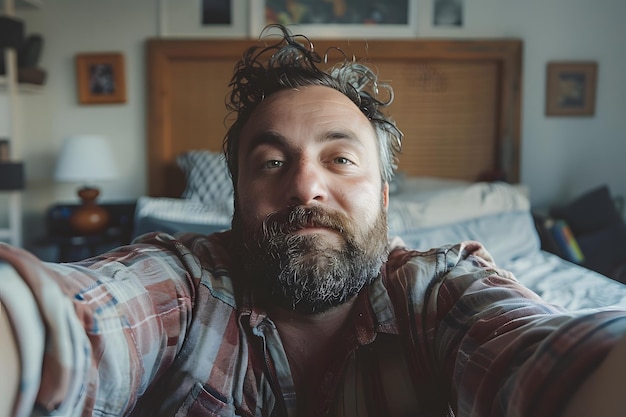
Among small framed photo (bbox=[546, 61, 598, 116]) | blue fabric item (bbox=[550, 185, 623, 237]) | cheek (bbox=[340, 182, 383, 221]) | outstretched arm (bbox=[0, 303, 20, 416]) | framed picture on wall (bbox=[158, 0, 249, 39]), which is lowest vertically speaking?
blue fabric item (bbox=[550, 185, 623, 237])

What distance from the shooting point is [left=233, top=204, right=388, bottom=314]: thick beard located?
0.85m

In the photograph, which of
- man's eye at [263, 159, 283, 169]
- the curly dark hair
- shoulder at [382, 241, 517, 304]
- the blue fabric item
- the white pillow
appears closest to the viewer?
shoulder at [382, 241, 517, 304]

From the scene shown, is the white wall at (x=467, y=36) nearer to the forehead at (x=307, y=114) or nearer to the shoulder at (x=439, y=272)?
the forehead at (x=307, y=114)

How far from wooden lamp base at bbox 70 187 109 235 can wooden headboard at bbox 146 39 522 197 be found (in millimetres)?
437

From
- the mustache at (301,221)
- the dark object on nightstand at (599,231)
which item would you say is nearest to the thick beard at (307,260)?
the mustache at (301,221)

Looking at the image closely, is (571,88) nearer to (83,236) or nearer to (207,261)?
(83,236)

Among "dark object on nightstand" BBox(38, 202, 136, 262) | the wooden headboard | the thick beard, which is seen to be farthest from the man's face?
the wooden headboard

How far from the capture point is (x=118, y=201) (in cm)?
357

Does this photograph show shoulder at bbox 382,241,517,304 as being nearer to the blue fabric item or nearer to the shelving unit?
the blue fabric item

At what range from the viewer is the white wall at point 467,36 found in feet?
11.5

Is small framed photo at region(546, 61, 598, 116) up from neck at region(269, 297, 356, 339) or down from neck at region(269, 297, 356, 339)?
up

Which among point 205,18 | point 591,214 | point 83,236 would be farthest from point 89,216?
point 591,214

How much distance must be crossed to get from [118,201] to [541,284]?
8.79 ft

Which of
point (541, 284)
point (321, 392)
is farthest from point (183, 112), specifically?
point (321, 392)
